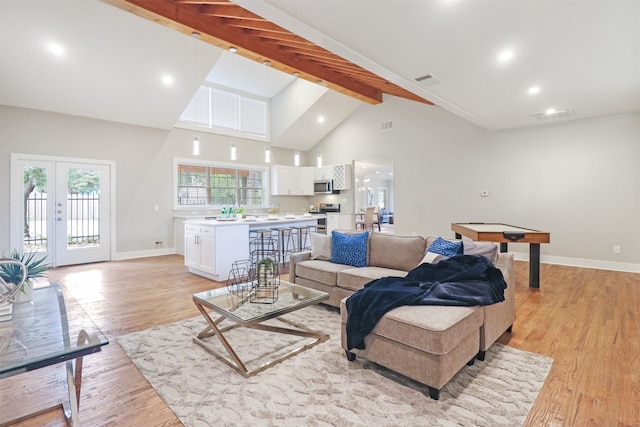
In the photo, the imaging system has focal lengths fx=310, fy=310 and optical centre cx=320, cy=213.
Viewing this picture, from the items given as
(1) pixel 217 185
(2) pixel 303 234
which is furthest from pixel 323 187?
(1) pixel 217 185

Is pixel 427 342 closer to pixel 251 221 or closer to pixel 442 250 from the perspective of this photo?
pixel 442 250

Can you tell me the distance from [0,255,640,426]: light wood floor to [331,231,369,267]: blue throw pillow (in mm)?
1582

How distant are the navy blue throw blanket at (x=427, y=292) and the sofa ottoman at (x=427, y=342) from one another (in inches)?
2.1

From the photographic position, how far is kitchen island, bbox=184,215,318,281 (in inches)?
183

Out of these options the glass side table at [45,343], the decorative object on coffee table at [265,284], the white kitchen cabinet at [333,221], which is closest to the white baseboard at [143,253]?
the white kitchen cabinet at [333,221]

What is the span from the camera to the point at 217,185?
8.10 metres

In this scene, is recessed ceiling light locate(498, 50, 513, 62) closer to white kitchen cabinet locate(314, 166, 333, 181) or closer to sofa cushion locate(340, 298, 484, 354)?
sofa cushion locate(340, 298, 484, 354)

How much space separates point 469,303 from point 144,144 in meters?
7.02

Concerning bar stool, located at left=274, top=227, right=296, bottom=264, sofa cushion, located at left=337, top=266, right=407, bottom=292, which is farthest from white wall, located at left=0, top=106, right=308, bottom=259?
sofa cushion, located at left=337, top=266, right=407, bottom=292

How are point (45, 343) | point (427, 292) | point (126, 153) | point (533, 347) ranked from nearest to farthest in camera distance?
point (45, 343)
point (427, 292)
point (533, 347)
point (126, 153)

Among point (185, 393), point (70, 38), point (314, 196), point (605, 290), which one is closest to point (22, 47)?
point (70, 38)

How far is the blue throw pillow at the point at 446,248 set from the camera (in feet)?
9.70

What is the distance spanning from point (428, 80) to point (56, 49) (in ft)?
17.7

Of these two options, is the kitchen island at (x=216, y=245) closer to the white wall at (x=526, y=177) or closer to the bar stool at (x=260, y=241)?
the bar stool at (x=260, y=241)
